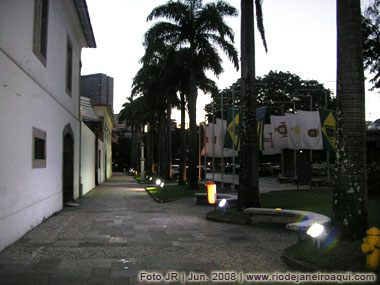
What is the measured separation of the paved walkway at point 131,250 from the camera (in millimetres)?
6043

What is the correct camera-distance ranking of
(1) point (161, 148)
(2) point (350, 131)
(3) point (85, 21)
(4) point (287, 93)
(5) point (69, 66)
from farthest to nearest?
(4) point (287, 93)
(1) point (161, 148)
(3) point (85, 21)
(5) point (69, 66)
(2) point (350, 131)

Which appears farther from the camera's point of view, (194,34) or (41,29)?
(194,34)

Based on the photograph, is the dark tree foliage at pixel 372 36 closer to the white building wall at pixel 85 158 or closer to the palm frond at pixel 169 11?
the palm frond at pixel 169 11

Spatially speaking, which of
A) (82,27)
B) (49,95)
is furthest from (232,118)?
(49,95)

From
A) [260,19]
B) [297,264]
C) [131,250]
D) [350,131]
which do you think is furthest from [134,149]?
[297,264]

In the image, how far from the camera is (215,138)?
88.2 feet

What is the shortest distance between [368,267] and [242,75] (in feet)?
26.6

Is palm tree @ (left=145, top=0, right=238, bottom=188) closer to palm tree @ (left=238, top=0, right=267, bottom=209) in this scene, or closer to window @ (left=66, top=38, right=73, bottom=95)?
window @ (left=66, top=38, right=73, bottom=95)

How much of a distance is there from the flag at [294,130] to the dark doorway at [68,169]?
15130mm

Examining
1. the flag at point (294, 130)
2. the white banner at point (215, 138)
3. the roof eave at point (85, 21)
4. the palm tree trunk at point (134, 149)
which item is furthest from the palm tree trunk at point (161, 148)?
the palm tree trunk at point (134, 149)

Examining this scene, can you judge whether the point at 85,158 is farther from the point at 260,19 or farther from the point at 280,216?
the point at 280,216

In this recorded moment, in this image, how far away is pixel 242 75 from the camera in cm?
1270

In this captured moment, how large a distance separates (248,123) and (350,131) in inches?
214

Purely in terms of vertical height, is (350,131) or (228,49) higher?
(228,49)
